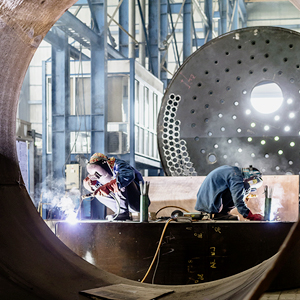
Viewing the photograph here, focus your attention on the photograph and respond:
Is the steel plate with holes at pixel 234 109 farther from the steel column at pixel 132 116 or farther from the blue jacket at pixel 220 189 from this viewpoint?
the steel column at pixel 132 116

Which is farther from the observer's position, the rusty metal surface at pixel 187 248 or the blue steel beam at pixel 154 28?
the blue steel beam at pixel 154 28

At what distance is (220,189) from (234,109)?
845 millimetres

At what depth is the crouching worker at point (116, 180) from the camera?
13.6 feet

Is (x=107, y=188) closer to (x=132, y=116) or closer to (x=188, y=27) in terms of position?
(x=132, y=116)

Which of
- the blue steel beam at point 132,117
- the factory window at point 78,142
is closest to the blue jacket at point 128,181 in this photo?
the factory window at point 78,142

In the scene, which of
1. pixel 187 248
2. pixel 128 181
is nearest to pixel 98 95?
pixel 128 181

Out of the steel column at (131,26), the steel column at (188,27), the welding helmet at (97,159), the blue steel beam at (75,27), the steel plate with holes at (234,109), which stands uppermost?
the steel column at (188,27)

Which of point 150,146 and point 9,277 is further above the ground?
point 150,146

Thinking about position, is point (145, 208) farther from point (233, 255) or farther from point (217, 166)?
point (217, 166)

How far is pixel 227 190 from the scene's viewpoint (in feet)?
15.2

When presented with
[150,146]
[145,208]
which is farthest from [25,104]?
[145,208]

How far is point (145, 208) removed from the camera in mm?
3256

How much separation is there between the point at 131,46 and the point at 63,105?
281 cm

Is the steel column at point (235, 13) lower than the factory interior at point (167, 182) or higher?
higher
